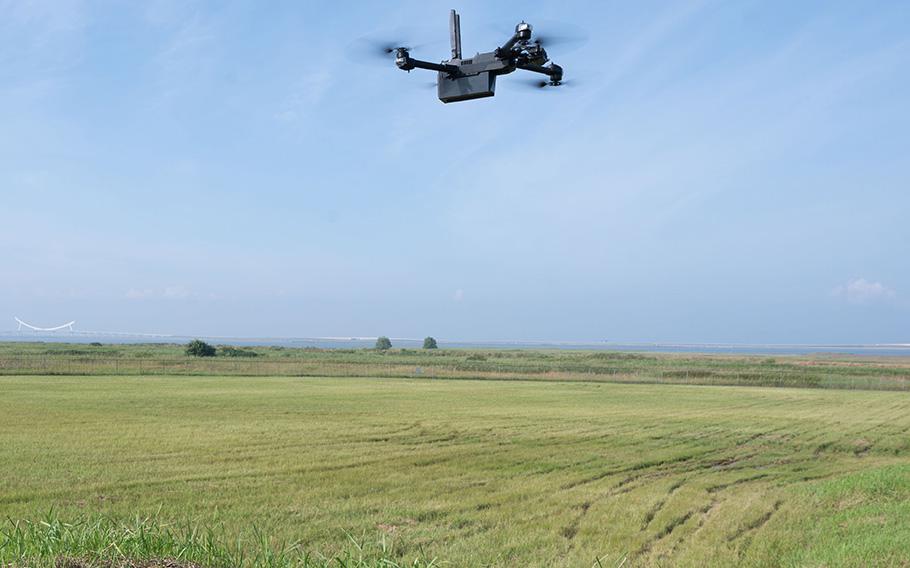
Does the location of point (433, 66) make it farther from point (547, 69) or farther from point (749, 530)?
point (749, 530)

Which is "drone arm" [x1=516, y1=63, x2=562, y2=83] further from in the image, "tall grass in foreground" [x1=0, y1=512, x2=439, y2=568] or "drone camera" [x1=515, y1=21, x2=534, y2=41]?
"tall grass in foreground" [x1=0, y1=512, x2=439, y2=568]

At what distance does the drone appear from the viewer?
8969 mm

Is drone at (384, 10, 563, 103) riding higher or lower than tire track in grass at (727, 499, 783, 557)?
higher

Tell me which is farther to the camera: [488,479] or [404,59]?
[488,479]

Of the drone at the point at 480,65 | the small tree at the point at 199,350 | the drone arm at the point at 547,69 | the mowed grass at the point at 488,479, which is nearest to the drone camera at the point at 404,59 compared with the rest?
the drone at the point at 480,65

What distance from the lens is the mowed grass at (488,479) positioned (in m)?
9.83

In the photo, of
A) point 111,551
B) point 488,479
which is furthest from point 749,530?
point 111,551

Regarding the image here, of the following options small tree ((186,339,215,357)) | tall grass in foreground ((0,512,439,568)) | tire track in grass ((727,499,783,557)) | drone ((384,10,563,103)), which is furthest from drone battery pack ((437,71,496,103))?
small tree ((186,339,215,357))

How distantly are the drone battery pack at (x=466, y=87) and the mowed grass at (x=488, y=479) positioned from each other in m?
5.63

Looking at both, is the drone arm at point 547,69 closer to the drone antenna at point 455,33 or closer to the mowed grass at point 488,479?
the drone antenna at point 455,33

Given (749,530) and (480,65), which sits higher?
(480,65)

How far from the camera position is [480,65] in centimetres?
918

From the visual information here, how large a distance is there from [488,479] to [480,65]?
863 centimetres

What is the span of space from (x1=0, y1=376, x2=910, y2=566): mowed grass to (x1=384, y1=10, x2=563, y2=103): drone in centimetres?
572
